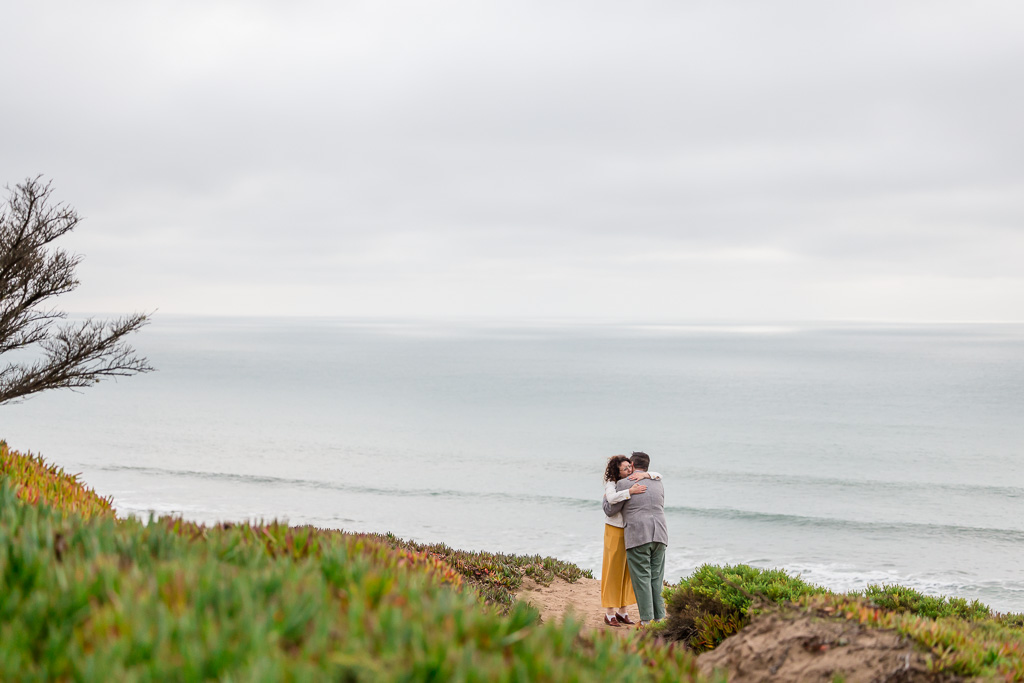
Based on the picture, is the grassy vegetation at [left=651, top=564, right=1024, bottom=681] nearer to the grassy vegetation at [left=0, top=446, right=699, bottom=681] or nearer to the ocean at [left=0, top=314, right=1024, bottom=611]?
the grassy vegetation at [left=0, top=446, right=699, bottom=681]

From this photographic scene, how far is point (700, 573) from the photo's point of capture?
8109mm

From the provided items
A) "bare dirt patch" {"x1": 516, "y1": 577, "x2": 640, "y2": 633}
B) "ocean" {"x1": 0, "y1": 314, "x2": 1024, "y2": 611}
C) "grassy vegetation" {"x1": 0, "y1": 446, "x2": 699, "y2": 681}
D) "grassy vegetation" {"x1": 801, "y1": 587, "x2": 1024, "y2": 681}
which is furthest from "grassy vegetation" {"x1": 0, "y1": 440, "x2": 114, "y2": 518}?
"bare dirt patch" {"x1": 516, "y1": 577, "x2": 640, "y2": 633}

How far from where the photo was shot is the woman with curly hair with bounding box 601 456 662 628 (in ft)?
33.7

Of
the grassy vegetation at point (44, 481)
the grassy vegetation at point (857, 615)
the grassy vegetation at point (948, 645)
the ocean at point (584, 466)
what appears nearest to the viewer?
the grassy vegetation at point (948, 645)

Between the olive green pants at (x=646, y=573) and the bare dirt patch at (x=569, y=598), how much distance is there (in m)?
0.50

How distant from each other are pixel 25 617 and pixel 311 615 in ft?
3.62

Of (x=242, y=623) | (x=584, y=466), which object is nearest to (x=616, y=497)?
(x=242, y=623)

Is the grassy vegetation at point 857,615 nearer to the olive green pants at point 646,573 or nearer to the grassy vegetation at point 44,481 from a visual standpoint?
the olive green pants at point 646,573

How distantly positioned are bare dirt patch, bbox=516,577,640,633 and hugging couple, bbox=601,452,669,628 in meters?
0.47

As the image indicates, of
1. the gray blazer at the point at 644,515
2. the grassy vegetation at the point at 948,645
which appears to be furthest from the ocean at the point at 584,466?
the grassy vegetation at the point at 948,645

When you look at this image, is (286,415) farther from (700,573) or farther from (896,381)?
(896,381)

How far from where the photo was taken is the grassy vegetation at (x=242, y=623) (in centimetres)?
230

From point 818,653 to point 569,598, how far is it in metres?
8.84

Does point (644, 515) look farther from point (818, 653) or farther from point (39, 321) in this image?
point (39, 321)
